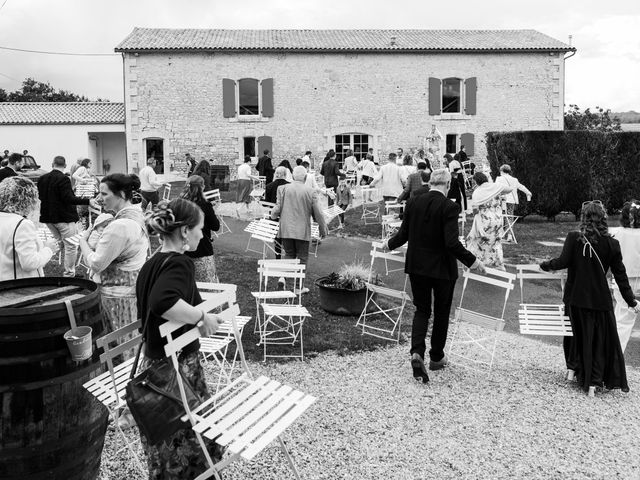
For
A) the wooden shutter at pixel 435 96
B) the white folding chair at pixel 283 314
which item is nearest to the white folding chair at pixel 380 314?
the white folding chair at pixel 283 314

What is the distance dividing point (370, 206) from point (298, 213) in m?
9.15

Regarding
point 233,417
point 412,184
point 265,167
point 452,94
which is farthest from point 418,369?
point 452,94

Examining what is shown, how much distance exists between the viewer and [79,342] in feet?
9.41

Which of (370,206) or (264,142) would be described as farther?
(264,142)

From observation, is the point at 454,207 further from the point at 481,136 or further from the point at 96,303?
the point at 481,136

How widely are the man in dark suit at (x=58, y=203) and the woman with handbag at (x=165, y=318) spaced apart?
489 cm

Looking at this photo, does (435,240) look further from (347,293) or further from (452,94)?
(452,94)

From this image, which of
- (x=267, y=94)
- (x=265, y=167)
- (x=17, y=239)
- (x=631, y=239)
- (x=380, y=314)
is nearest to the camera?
(x=17, y=239)

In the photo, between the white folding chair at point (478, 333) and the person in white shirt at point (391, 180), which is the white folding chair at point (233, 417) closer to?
the white folding chair at point (478, 333)

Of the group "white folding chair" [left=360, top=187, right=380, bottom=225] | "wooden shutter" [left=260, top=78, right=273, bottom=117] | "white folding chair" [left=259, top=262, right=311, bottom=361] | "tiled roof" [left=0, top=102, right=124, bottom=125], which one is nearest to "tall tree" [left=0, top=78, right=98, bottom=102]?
"tiled roof" [left=0, top=102, right=124, bottom=125]

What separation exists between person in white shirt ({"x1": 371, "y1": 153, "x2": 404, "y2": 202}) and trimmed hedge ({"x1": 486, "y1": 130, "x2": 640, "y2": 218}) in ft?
12.4

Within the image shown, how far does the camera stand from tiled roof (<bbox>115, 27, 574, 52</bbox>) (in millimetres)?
22516

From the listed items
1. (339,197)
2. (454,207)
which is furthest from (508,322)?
(339,197)

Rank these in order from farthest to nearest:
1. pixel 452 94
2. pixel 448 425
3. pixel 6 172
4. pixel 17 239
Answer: pixel 452 94 → pixel 6 172 → pixel 448 425 → pixel 17 239
